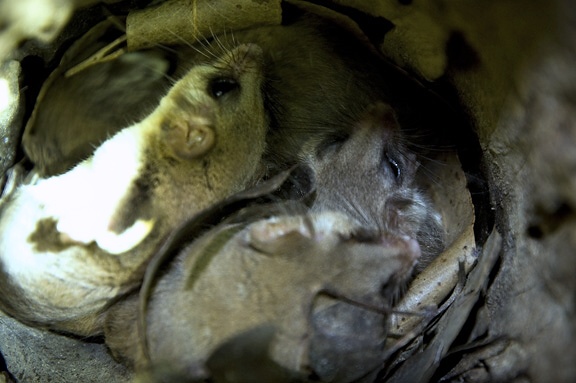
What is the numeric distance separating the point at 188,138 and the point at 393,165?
0.70m

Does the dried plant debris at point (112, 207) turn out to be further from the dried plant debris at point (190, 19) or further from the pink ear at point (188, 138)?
the dried plant debris at point (190, 19)

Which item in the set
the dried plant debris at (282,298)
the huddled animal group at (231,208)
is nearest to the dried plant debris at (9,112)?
the huddled animal group at (231,208)

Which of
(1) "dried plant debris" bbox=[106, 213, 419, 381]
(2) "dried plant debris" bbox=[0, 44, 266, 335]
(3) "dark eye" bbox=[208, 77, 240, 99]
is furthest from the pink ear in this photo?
(1) "dried plant debris" bbox=[106, 213, 419, 381]

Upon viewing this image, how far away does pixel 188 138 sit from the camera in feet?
5.87

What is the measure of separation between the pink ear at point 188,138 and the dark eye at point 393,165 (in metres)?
0.60

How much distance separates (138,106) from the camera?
6.78 feet

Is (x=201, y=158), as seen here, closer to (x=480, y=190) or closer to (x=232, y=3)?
(x=232, y=3)

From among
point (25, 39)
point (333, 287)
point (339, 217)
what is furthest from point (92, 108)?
point (333, 287)

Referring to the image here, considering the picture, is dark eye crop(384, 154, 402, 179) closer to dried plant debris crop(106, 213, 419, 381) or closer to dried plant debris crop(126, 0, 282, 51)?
dried plant debris crop(106, 213, 419, 381)

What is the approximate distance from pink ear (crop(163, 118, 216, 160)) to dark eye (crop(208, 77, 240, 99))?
15cm

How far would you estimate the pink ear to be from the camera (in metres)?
1.77

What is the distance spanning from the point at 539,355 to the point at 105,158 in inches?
46.9

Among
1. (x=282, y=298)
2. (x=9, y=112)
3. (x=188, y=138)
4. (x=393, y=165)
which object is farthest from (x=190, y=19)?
(x=282, y=298)

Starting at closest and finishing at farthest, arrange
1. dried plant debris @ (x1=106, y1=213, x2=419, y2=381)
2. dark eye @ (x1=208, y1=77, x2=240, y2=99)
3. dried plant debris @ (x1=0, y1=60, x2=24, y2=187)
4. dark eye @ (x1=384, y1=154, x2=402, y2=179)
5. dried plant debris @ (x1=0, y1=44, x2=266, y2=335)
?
dried plant debris @ (x1=106, y1=213, x2=419, y2=381)
dried plant debris @ (x1=0, y1=44, x2=266, y2=335)
dried plant debris @ (x1=0, y1=60, x2=24, y2=187)
dark eye @ (x1=208, y1=77, x2=240, y2=99)
dark eye @ (x1=384, y1=154, x2=402, y2=179)
